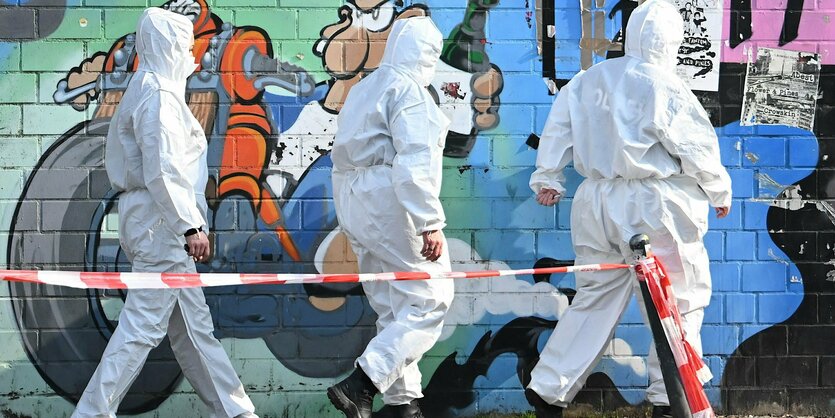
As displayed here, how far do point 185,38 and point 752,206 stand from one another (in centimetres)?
324

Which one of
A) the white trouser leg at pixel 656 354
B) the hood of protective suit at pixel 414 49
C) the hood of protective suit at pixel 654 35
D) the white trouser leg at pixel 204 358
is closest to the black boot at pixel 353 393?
the white trouser leg at pixel 204 358

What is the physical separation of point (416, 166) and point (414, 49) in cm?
65

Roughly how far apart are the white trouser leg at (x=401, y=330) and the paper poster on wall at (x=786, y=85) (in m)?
2.27

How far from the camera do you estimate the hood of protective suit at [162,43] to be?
Result: 5816 mm

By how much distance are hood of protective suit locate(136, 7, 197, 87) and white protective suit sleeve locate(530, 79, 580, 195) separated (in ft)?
5.98

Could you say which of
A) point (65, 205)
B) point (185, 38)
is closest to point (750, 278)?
point (185, 38)

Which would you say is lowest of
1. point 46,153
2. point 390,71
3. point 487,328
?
point 487,328

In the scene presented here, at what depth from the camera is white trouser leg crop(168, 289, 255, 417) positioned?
19.2 feet

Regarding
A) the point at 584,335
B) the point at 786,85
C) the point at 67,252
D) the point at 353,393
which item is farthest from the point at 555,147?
the point at 67,252

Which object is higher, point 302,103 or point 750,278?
point 302,103

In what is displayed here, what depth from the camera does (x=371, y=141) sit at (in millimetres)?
5742

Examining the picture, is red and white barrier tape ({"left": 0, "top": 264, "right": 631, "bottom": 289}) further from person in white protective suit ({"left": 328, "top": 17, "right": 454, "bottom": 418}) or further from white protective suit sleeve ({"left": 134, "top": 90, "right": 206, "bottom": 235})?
white protective suit sleeve ({"left": 134, "top": 90, "right": 206, "bottom": 235})

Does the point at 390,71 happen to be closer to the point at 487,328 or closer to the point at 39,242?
the point at 487,328

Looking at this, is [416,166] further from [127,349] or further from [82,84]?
[82,84]
